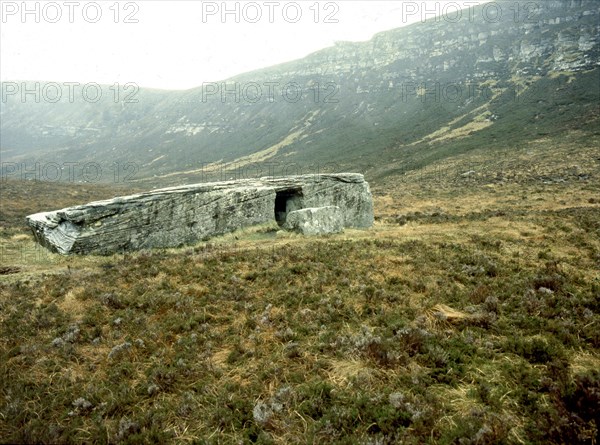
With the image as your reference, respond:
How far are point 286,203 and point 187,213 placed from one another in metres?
8.19

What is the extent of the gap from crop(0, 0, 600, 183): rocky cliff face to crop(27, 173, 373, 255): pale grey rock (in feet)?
214

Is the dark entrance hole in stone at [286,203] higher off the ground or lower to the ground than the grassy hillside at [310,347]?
higher

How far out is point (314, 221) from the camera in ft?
68.3

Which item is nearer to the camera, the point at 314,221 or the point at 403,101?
the point at 314,221

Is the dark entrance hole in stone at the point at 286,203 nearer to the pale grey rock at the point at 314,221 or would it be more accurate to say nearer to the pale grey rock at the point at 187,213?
the pale grey rock at the point at 187,213

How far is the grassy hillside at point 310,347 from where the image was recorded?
4871 millimetres

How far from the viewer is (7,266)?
1500 centimetres

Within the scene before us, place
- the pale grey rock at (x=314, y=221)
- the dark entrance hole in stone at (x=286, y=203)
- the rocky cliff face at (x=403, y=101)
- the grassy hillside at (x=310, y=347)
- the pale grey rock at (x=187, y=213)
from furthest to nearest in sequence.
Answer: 1. the rocky cliff face at (x=403, y=101)
2. the dark entrance hole in stone at (x=286, y=203)
3. the pale grey rock at (x=314, y=221)
4. the pale grey rock at (x=187, y=213)
5. the grassy hillside at (x=310, y=347)

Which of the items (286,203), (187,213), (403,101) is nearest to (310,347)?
(187,213)

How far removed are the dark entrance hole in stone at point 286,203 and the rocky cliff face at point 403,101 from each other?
65122 millimetres

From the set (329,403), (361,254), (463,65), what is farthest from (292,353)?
(463,65)

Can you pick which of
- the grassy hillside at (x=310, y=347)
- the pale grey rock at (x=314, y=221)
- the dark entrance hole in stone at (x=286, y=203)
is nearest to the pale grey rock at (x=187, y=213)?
the dark entrance hole in stone at (x=286, y=203)

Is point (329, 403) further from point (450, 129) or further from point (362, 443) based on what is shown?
point (450, 129)

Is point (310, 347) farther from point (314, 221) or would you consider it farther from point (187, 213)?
point (187, 213)
